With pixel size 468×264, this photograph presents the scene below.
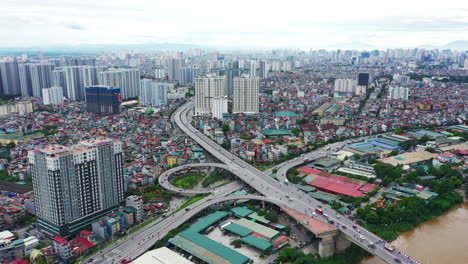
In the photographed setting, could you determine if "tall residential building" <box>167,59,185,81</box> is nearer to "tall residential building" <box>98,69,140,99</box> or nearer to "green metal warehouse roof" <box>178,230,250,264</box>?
"tall residential building" <box>98,69,140,99</box>

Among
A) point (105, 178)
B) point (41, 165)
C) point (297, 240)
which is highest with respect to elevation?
point (41, 165)

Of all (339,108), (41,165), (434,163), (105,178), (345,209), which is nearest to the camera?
(41,165)

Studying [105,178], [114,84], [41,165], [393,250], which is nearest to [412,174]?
[393,250]

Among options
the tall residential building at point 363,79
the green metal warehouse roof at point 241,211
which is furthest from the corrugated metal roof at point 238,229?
the tall residential building at point 363,79

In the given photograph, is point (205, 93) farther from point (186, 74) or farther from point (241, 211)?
point (186, 74)

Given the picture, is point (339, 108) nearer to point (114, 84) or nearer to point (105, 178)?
point (114, 84)

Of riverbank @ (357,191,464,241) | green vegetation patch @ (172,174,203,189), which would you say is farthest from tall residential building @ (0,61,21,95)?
riverbank @ (357,191,464,241)
